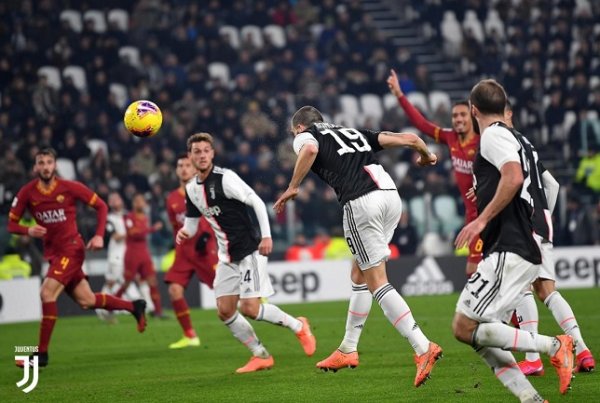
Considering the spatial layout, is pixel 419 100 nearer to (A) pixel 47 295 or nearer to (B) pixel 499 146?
(A) pixel 47 295

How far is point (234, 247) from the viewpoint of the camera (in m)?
10.9

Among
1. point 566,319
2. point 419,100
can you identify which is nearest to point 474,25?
point 419,100

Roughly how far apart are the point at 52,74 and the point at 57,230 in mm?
12394

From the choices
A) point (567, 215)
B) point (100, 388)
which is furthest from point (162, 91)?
point (100, 388)

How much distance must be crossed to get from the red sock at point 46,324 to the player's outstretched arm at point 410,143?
Answer: 4.74 meters

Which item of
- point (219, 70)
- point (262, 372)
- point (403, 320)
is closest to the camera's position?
point (403, 320)

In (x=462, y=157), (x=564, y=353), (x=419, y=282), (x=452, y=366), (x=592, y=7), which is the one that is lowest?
(x=419, y=282)

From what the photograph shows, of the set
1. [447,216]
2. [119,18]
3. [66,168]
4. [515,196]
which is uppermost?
[119,18]

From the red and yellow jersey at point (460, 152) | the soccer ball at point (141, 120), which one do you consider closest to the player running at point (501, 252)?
the red and yellow jersey at point (460, 152)

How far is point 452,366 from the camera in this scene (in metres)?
9.93

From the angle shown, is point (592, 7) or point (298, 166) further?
point (592, 7)

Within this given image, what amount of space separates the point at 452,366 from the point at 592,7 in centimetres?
2156

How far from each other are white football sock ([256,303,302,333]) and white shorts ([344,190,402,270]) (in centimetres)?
206

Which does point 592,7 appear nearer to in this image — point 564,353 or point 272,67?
point 272,67
